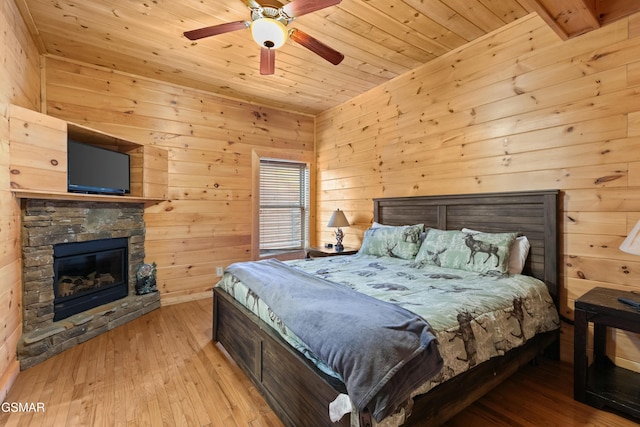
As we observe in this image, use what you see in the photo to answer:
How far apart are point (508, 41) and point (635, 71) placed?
3.10 feet

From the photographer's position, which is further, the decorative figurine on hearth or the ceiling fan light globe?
the decorative figurine on hearth

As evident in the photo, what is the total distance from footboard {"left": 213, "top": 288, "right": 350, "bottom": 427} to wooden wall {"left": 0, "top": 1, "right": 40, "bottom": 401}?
1.41 m

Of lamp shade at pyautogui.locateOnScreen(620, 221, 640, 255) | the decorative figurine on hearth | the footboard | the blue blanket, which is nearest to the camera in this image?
the blue blanket

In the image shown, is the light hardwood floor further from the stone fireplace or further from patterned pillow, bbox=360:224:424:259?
patterned pillow, bbox=360:224:424:259

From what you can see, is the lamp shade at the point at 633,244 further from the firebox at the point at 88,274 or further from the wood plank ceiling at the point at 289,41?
the firebox at the point at 88,274

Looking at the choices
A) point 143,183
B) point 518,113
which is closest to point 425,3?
point 518,113

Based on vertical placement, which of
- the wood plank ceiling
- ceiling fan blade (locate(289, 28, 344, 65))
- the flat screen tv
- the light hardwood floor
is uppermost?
the wood plank ceiling

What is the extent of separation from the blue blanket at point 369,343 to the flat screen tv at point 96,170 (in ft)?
7.66

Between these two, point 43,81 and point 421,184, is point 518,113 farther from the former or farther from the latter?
point 43,81

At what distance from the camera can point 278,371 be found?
5.54ft

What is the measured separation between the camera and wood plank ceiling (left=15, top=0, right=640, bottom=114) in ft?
7.47

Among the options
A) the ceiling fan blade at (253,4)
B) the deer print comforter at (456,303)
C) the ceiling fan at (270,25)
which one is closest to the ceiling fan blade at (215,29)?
the ceiling fan at (270,25)

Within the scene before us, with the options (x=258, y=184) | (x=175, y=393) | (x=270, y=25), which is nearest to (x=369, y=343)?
(x=175, y=393)

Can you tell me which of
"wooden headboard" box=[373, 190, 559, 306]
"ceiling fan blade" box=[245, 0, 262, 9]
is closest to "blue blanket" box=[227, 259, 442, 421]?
"wooden headboard" box=[373, 190, 559, 306]
